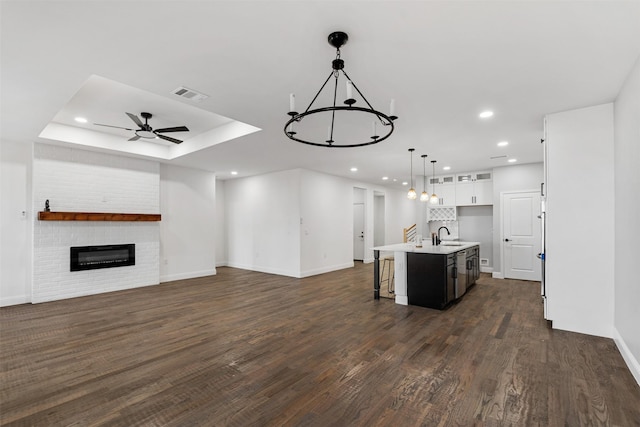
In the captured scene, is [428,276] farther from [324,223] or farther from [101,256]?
[101,256]

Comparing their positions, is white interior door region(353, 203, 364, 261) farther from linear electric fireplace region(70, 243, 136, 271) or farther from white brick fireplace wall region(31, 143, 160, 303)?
linear electric fireplace region(70, 243, 136, 271)

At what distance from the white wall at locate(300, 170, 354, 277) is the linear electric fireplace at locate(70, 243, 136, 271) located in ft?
12.3

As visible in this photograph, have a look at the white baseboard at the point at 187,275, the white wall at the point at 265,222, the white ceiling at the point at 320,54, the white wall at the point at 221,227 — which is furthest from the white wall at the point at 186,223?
the white ceiling at the point at 320,54

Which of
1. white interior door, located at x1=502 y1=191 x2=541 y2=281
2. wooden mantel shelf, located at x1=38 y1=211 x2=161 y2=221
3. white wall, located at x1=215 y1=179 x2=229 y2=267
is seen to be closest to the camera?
wooden mantel shelf, located at x1=38 y1=211 x2=161 y2=221

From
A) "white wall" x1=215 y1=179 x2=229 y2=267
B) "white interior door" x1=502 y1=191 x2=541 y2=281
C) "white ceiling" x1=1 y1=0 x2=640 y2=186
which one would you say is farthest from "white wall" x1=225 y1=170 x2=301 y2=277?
"white interior door" x1=502 y1=191 x2=541 y2=281

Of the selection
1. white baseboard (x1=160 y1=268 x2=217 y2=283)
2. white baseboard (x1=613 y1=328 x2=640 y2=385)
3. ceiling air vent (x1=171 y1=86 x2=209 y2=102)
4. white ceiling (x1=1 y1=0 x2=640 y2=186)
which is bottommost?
white baseboard (x1=160 y1=268 x2=217 y2=283)

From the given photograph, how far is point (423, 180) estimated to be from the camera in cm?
884

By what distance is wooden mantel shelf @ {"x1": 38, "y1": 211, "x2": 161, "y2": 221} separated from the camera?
5375 millimetres

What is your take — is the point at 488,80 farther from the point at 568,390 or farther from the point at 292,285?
the point at 292,285

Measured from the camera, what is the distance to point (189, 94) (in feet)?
10.8

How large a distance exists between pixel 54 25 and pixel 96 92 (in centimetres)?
195

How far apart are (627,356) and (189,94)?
509 centimetres

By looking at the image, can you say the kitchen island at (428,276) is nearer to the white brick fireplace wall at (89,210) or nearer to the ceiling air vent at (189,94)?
the ceiling air vent at (189,94)

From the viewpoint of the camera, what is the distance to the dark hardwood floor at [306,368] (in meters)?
2.14
